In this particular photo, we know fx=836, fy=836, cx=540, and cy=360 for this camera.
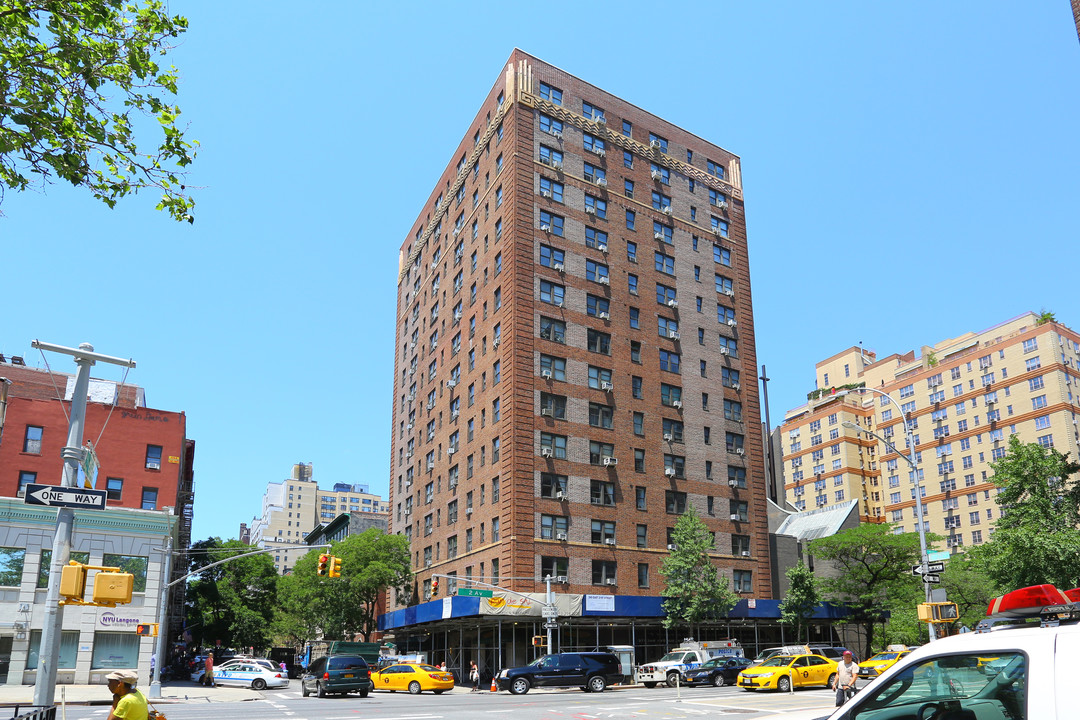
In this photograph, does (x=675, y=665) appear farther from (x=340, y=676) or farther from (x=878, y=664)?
(x=340, y=676)

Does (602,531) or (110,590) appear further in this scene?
(602,531)

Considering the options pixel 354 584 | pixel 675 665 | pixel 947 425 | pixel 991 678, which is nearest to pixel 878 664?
pixel 675 665

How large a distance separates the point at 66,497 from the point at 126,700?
3.37 m

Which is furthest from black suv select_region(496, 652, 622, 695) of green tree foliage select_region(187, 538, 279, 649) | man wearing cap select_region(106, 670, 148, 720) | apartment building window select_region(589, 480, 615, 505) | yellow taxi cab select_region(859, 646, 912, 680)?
green tree foliage select_region(187, 538, 279, 649)

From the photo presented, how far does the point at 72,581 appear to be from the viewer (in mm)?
12516

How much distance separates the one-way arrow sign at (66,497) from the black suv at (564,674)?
94.7 ft

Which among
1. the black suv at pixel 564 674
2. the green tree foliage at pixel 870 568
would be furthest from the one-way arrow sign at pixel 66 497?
the green tree foliage at pixel 870 568

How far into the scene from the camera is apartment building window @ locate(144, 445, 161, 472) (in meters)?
53.0

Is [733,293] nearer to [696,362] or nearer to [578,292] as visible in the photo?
[696,362]

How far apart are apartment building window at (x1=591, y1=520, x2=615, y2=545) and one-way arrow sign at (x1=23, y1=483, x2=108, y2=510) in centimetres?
4204

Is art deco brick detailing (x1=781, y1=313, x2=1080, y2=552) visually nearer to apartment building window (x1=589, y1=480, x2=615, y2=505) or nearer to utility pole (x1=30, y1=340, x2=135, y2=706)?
apartment building window (x1=589, y1=480, x2=615, y2=505)

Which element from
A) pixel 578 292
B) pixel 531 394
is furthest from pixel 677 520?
pixel 578 292

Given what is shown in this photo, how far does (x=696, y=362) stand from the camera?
6234 cm

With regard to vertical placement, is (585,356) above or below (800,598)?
above
